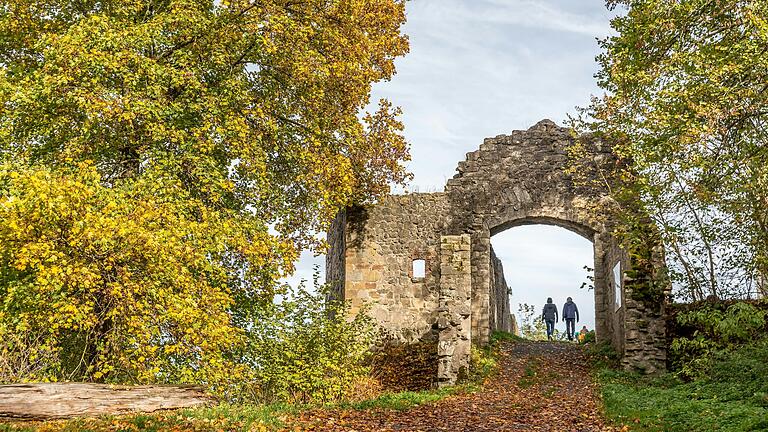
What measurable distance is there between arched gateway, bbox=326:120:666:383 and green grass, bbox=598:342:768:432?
3.75m

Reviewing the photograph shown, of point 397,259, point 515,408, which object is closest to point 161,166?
point 515,408

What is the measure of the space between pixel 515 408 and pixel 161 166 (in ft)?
23.6

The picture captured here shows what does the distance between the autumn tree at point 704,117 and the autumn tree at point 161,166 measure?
5.46 m

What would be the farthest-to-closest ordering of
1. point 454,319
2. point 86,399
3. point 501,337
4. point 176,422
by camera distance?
point 501,337, point 454,319, point 86,399, point 176,422

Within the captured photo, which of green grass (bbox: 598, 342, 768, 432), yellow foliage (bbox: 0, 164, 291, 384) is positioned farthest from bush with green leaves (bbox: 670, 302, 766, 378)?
yellow foliage (bbox: 0, 164, 291, 384)

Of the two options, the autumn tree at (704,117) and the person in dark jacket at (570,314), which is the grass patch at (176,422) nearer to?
the autumn tree at (704,117)

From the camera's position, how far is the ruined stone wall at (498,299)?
21030 mm

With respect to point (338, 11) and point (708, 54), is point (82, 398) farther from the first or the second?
point (708, 54)

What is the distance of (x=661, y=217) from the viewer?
14383mm

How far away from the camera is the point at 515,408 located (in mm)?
12125

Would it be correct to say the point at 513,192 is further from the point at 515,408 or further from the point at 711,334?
the point at 515,408

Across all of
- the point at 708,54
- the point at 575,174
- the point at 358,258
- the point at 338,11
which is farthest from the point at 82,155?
the point at 575,174

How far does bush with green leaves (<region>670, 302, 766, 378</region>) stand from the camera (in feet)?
40.5

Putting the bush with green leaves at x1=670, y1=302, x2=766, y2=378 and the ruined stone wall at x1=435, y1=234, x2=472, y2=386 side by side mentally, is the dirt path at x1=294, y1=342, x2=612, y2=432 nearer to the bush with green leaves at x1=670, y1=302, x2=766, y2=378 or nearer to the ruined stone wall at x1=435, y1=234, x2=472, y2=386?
the ruined stone wall at x1=435, y1=234, x2=472, y2=386
